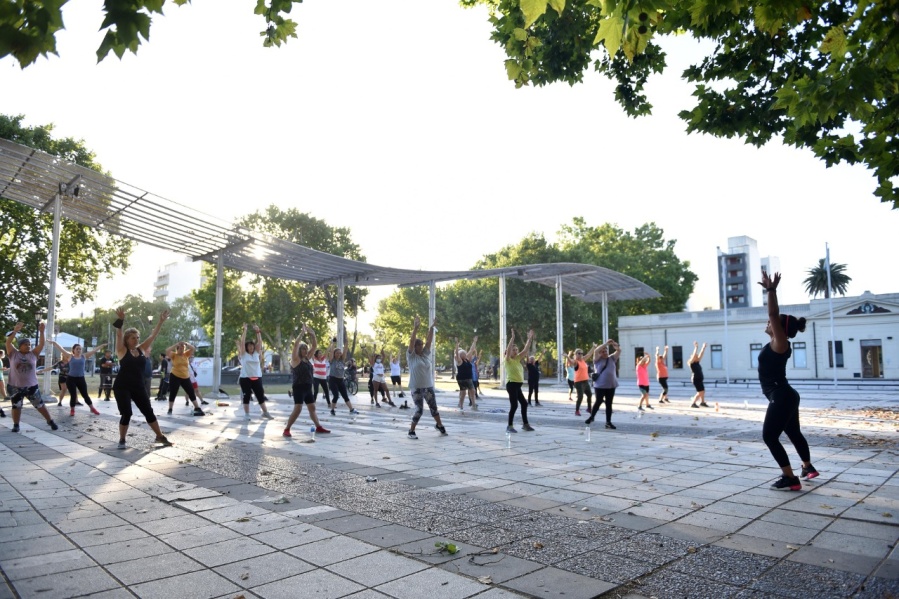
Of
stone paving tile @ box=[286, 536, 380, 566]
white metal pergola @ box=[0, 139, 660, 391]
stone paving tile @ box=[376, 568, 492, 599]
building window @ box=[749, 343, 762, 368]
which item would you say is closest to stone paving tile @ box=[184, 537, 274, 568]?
stone paving tile @ box=[286, 536, 380, 566]

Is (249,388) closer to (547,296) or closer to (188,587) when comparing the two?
(188,587)

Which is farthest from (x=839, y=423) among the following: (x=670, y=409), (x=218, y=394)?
(x=218, y=394)

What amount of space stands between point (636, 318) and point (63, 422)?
1901 inches

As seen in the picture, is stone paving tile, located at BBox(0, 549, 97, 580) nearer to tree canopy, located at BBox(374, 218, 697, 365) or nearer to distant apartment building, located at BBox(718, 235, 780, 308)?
tree canopy, located at BBox(374, 218, 697, 365)

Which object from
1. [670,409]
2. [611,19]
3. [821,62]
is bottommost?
[670,409]

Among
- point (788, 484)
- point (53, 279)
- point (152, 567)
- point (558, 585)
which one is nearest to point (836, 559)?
point (558, 585)

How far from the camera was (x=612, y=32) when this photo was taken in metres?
3.01

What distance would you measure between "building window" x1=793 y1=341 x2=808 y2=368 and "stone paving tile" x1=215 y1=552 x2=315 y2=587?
50709mm

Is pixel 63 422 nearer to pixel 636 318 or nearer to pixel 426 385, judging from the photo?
pixel 426 385

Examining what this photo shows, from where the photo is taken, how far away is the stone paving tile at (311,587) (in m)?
3.53

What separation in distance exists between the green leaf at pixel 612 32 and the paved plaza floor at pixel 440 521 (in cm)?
298

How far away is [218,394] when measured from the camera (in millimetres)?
23359

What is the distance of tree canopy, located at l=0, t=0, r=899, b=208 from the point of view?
9.34 ft

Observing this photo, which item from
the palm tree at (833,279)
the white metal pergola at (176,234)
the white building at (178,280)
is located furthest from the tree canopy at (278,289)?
the white building at (178,280)
